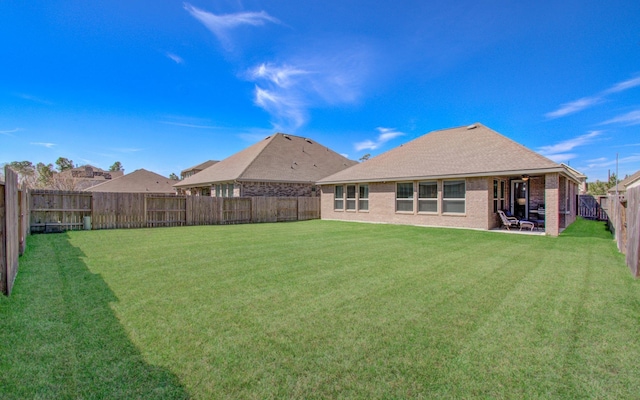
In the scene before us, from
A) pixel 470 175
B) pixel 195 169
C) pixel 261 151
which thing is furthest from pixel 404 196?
pixel 195 169

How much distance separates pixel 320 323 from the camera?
11.7 feet

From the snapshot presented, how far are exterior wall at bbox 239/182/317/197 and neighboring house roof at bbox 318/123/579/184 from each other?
3.08 metres

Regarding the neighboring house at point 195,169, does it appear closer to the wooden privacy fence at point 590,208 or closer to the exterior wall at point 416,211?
the exterior wall at point 416,211

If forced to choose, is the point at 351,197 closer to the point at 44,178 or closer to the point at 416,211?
the point at 416,211

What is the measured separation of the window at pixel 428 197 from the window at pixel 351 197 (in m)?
4.64

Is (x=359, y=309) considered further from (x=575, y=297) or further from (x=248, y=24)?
(x=248, y=24)

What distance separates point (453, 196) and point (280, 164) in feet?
44.7

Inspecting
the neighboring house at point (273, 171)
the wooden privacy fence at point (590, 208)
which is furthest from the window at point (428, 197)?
the wooden privacy fence at point (590, 208)

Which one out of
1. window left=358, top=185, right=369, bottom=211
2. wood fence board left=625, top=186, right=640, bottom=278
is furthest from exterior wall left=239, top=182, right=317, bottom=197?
wood fence board left=625, top=186, right=640, bottom=278

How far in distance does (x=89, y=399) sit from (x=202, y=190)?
1036 inches

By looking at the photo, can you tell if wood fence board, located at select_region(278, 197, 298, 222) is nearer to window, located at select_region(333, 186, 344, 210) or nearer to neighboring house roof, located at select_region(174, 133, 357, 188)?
neighboring house roof, located at select_region(174, 133, 357, 188)

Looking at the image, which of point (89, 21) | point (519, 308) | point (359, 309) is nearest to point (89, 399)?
point (359, 309)

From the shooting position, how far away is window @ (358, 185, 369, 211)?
59.7 ft

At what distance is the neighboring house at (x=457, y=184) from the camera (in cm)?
1265
